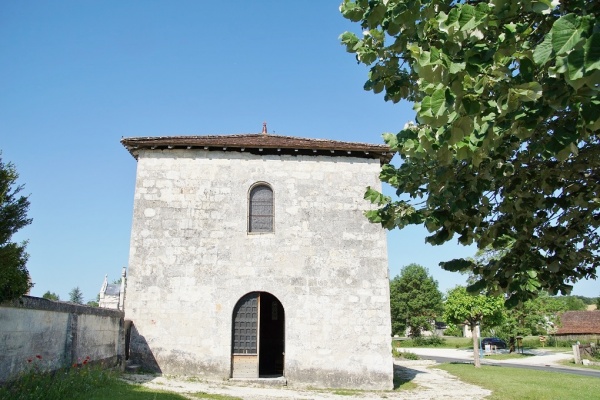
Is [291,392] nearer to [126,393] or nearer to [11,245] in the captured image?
[126,393]

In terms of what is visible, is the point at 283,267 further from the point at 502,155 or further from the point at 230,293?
the point at 502,155

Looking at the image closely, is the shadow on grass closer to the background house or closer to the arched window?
the arched window

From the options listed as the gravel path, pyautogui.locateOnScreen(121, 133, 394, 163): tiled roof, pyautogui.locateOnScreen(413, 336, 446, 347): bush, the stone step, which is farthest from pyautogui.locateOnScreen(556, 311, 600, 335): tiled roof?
the stone step

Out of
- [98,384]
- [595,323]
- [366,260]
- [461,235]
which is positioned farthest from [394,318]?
[461,235]

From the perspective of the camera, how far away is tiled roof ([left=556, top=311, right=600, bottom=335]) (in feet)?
140

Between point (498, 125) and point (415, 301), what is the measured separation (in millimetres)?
53130

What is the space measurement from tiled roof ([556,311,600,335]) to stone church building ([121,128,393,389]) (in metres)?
37.7

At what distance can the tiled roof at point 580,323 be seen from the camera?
42.7m

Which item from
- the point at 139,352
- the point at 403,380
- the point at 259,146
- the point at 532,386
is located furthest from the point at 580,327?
the point at 139,352

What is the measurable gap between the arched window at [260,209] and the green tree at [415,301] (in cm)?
4275

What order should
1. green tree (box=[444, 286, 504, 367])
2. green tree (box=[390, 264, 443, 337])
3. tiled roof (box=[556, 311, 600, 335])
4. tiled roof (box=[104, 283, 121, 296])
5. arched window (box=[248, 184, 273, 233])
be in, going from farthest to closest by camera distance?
green tree (box=[390, 264, 443, 337]) < tiled roof (box=[556, 311, 600, 335]) < tiled roof (box=[104, 283, 121, 296]) < green tree (box=[444, 286, 504, 367]) < arched window (box=[248, 184, 273, 233])

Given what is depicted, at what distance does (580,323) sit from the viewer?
44219 mm

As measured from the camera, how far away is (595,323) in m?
43.1

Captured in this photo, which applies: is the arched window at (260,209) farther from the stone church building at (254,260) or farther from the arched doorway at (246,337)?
the arched doorway at (246,337)
